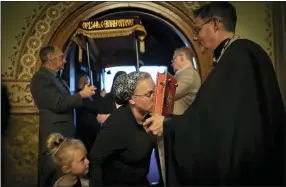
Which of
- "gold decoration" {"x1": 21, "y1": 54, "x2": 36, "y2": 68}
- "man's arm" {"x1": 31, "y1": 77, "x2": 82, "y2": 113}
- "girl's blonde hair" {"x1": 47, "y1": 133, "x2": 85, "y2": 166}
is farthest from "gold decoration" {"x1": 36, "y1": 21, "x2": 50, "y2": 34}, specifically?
Result: "girl's blonde hair" {"x1": 47, "y1": 133, "x2": 85, "y2": 166}

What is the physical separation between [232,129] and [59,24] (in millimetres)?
1761

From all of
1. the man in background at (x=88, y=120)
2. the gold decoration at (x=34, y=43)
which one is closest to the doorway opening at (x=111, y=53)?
the man in background at (x=88, y=120)

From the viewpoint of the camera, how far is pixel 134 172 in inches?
54.2

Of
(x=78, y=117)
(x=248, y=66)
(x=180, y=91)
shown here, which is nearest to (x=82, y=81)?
(x=78, y=117)

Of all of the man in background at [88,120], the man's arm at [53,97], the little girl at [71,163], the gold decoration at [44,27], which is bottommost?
the little girl at [71,163]

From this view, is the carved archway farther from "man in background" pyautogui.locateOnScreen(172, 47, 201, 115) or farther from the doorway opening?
"man in background" pyautogui.locateOnScreen(172, 47, 201, 115)

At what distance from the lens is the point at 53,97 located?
6.19 ft

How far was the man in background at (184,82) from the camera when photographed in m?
1.83

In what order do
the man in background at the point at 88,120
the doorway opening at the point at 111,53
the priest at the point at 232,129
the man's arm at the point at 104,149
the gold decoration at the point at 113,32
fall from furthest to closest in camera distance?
the doorway opening at the point at 111,53, the man in background at the point at 88,120, the gold decoration at the point at 113,32, the man's arm at the point at 104,149, the priest at the point at 232,129

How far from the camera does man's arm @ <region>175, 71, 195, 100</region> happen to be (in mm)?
1800

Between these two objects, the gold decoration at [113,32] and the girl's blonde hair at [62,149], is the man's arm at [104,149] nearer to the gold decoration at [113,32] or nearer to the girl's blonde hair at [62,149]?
the girl's blonde hair at [62,149]

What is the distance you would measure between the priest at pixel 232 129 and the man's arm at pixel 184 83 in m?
0.50

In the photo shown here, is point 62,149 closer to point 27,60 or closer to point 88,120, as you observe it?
point 88,120

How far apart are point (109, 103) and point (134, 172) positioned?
74 centimetres
